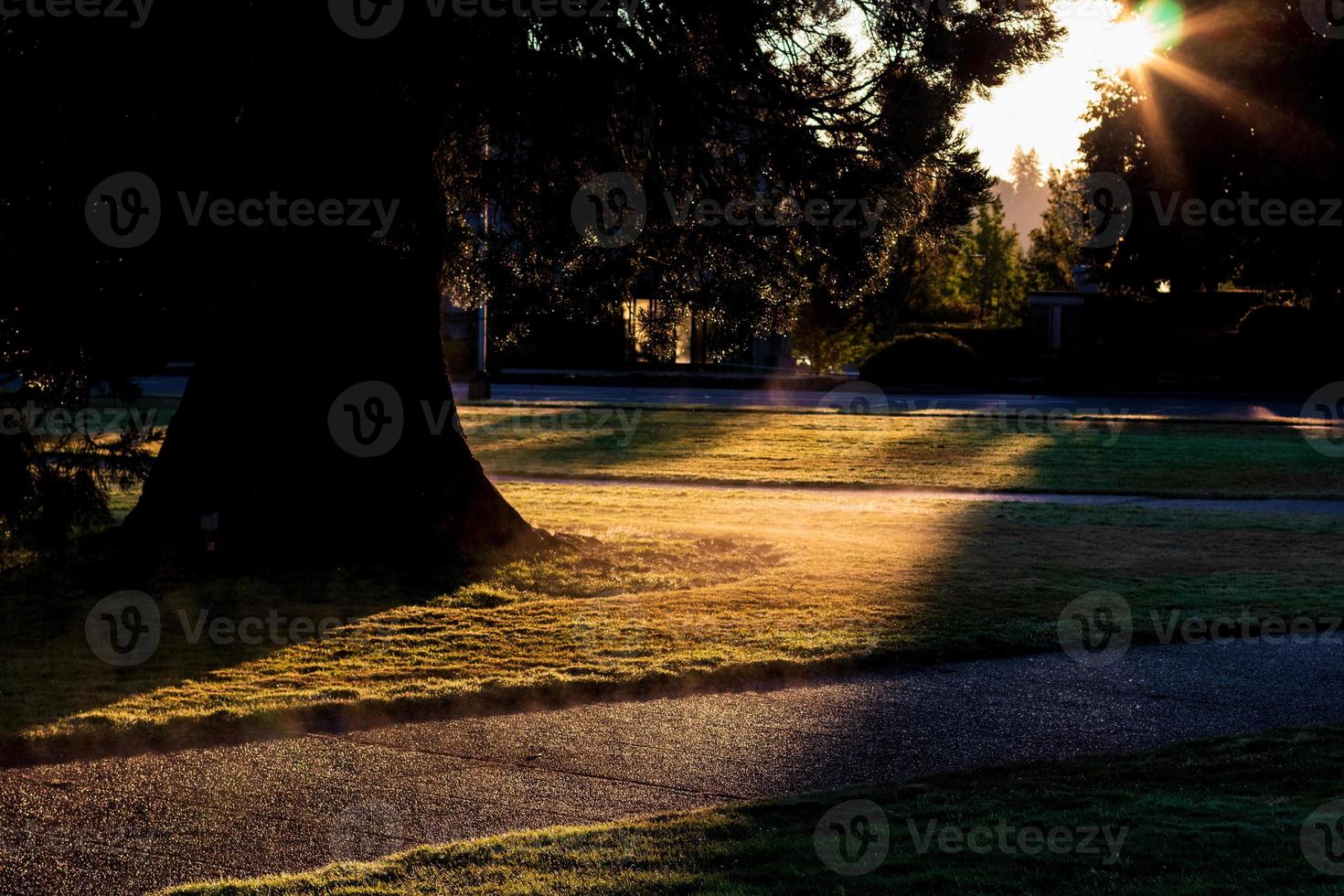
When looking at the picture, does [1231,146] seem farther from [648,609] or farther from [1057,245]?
[648,609]

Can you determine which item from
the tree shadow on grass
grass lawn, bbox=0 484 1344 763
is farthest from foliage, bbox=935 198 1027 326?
the tree shadow on grass

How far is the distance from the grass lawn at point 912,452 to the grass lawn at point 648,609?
12.8 feet

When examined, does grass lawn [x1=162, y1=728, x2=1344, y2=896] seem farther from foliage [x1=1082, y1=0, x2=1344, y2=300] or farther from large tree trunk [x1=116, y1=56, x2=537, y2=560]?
foliage [x1=1082, y1=0, x2=1344, y2=300]

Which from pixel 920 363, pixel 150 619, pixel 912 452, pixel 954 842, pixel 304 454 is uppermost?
pixel 920 363

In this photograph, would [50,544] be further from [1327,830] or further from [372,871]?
[1327,830]

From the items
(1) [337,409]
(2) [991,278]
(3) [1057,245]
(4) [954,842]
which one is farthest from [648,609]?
(2) [991,278]

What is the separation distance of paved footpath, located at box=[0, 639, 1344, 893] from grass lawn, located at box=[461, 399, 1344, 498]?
34.0 ft

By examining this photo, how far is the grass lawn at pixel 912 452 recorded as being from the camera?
19.2 m

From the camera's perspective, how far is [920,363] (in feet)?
131

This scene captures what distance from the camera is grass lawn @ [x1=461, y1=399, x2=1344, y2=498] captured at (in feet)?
63.0

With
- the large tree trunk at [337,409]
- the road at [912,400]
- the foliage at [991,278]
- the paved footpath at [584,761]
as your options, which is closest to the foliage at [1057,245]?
the foliage at [991,278]

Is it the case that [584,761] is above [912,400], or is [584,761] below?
below

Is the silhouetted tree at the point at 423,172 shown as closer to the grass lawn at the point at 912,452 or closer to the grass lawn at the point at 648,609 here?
the grass lawn at the point at 648,609

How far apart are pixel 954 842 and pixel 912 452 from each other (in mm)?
17158
